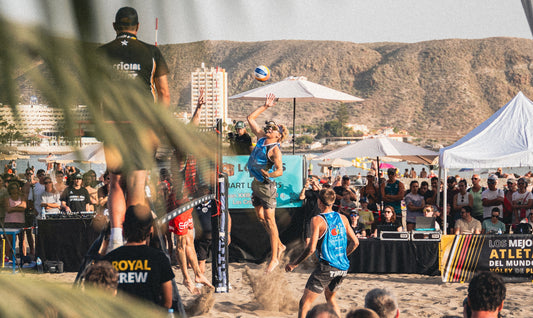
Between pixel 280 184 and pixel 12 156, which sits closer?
pixel 12 156

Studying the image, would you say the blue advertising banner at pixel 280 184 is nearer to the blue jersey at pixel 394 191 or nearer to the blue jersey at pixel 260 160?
the blue jersey at pixel 260 160

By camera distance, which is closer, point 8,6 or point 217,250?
point 8,6

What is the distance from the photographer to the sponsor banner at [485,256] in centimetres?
914

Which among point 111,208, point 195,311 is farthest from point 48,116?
point 195,311

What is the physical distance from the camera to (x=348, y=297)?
829 cm

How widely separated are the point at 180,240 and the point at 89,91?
7115 millimetres

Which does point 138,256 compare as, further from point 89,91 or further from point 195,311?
point 195,311

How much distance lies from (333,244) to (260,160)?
2.69 m

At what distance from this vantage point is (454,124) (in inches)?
4008

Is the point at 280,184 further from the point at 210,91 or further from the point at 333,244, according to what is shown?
the point at 210,91

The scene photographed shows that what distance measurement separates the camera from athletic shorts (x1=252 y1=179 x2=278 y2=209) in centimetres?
845

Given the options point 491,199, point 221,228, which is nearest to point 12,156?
point 221,228

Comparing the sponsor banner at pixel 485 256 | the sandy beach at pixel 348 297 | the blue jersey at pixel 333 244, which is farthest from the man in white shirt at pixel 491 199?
the blue jersey at pixel 333 244

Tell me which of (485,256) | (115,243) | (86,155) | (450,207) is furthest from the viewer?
(450,207)
